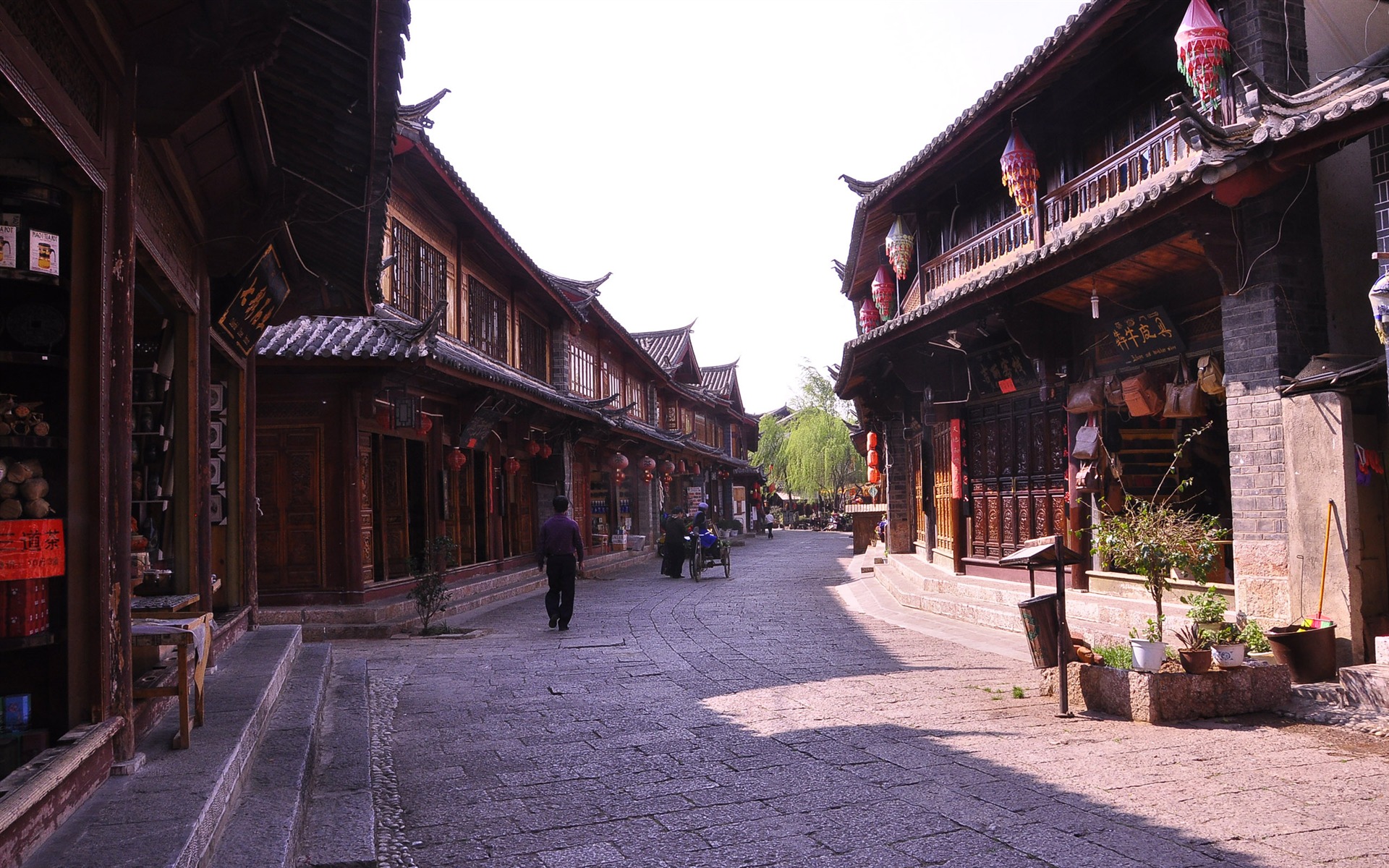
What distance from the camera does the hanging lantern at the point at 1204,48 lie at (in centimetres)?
797

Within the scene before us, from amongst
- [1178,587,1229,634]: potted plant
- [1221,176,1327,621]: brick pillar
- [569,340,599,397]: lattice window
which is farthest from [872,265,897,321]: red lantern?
[1178,587,1229,634]: potted plant

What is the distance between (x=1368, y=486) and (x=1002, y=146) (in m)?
6.99

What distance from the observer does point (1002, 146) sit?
1252 centimetres

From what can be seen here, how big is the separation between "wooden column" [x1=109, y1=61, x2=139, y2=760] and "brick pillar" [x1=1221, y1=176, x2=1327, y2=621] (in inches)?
287

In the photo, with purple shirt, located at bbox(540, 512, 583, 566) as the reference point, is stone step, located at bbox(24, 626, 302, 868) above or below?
below

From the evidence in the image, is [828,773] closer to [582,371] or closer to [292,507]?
[292,507]

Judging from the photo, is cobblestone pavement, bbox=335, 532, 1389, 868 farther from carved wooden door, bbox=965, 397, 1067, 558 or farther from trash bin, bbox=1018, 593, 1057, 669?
carved wooden door, bbox=965, 397, 1067, 558

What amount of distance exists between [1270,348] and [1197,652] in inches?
98.7

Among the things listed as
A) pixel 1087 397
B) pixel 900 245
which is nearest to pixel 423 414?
pixel 900 245

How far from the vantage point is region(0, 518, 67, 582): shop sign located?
3545 millimetres

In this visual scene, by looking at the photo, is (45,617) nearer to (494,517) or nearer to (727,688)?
(727,688)

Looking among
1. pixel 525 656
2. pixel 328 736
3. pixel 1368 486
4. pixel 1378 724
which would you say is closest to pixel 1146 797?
pixel 1378 724

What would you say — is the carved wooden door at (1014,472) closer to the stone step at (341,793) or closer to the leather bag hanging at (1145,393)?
the leather bag hanging at (1145,393)

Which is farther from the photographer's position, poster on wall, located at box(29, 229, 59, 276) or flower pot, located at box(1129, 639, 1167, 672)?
flower pot, located at box(1129, 639, 1167, 672)
